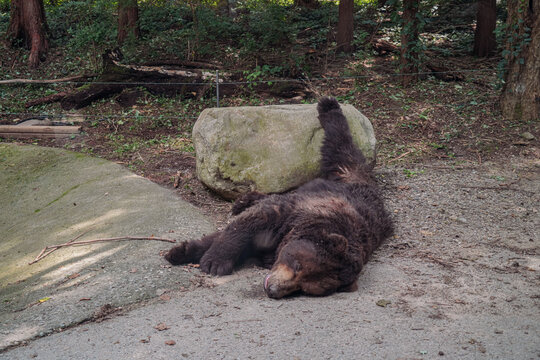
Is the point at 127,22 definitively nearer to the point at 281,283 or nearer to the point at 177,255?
the point at 177,255

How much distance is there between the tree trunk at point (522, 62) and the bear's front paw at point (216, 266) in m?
6.50

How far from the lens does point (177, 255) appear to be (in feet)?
14.5

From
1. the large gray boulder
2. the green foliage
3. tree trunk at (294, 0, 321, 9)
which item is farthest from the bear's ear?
tree trunk at (294, 0, 321, 9)

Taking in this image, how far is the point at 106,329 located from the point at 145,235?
5.95 ft

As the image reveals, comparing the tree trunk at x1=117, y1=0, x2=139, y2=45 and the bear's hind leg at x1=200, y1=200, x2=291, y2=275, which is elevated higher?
the tree trunk at x1=117, y1=0, x2=139, y2=45

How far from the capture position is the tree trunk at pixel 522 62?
791cm

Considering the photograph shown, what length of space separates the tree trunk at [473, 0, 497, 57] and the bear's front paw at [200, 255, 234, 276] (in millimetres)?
A: 9996

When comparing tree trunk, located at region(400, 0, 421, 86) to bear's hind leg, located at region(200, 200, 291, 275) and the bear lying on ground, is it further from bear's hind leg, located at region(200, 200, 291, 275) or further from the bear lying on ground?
bear's hind leg, located at region(200, 200, 291, 275)

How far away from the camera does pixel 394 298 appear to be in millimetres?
3654

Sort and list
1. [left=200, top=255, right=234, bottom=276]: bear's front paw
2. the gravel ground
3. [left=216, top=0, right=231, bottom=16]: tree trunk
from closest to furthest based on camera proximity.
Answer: the gravel ground
[left=200, top=255, right=234, bottom=276]: bear's front paw
[left=216, top=0, right=231, bottom=16]: tree trunk

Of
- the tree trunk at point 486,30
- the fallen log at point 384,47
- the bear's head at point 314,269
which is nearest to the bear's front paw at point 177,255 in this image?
the bear's head at point 314,269

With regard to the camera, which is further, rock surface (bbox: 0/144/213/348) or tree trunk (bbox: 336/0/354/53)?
tree trunk (bbox: 336/0/354/53)

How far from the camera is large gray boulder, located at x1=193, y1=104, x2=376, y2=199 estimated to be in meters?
5.89

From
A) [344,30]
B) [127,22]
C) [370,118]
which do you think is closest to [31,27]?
[127,22]
